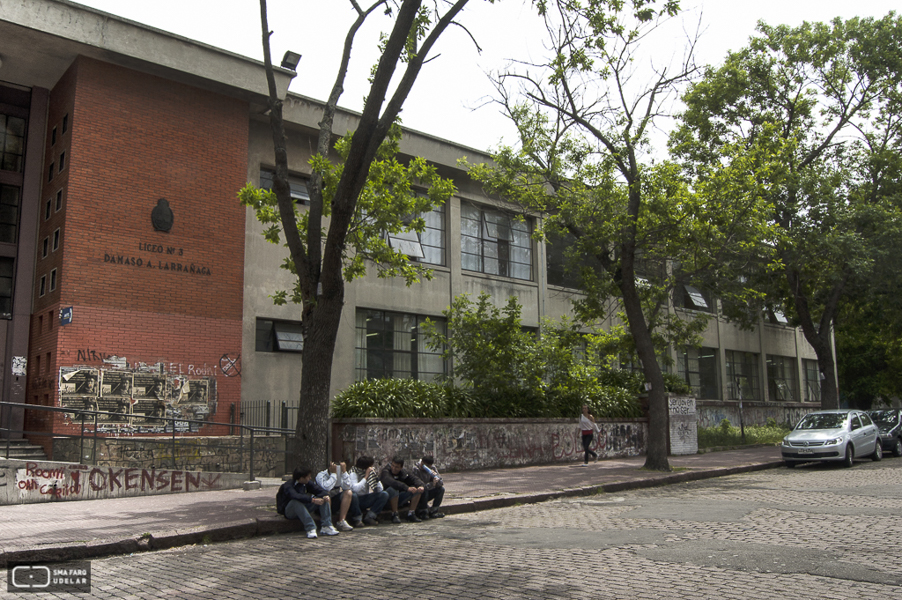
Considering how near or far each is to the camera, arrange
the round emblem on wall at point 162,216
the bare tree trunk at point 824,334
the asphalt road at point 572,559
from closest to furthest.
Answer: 1. the asphalt road at point 572,559
2. the round emblem on wall at point 162,216
3. the bare tree trunk at point 824,334

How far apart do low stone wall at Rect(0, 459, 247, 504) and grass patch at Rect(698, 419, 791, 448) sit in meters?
17.0

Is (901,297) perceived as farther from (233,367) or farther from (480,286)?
(233,367)

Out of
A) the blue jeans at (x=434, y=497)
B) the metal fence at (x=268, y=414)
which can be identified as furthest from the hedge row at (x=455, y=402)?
the blue jeans at (x=434, y=497)

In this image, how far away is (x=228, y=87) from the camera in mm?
17406

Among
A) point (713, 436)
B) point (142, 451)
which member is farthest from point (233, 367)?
point (713, 436)

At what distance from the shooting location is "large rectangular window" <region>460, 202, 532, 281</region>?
917 inches

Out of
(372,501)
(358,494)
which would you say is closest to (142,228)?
(358,494)

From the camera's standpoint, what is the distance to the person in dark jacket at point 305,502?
9.02 meters

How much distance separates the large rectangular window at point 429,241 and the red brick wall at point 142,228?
208 inches

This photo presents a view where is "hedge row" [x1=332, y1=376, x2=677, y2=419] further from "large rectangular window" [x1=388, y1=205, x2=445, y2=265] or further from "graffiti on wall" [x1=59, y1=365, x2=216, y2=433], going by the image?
"large rectangular window" [x1=388, y1=205, x2=445, y2=265]

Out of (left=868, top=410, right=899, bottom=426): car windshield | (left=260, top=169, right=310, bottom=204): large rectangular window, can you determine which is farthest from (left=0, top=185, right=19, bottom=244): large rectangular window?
(left=868, top=410, right=899, bottom=426): car windshield

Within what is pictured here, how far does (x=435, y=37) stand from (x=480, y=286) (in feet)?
42.7

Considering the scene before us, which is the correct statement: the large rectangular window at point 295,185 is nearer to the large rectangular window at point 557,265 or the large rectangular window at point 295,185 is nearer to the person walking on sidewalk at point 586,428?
the person walking on sidewalk at point 586,428

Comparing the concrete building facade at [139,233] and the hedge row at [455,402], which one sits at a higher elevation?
the concrete building facade at [139,233]
